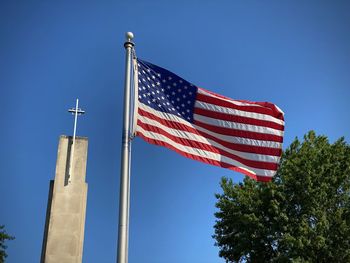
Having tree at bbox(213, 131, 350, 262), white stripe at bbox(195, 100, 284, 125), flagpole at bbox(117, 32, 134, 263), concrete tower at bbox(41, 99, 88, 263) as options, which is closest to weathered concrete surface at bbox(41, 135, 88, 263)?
concrete tower at bbox(41, 99, 88, 263)

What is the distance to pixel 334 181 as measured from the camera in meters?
23.4

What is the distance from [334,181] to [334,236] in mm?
3336

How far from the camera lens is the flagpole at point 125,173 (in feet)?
21.8

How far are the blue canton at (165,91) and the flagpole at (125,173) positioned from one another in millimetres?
565

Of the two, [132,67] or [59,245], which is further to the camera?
[59,245]

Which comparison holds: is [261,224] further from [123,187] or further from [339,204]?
[123,187]

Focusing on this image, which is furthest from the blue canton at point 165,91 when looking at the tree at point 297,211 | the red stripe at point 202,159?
the tree at point 297,211

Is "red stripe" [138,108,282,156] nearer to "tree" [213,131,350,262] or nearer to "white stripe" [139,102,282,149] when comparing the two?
"white stripe" [139,102,282,149]

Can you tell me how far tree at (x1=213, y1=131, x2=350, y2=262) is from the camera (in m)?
21.8

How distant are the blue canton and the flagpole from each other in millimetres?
A: 565

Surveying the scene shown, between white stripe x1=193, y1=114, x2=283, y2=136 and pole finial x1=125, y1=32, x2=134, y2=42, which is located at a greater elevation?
pole finial x1=125, y1=32, x2=134, y2=42

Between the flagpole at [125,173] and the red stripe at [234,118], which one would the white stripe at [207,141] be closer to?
the red stripe at [234,118]

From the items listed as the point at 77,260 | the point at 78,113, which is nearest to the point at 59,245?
the point at 77,260

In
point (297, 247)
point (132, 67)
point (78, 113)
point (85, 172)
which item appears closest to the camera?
point (132, 67)
